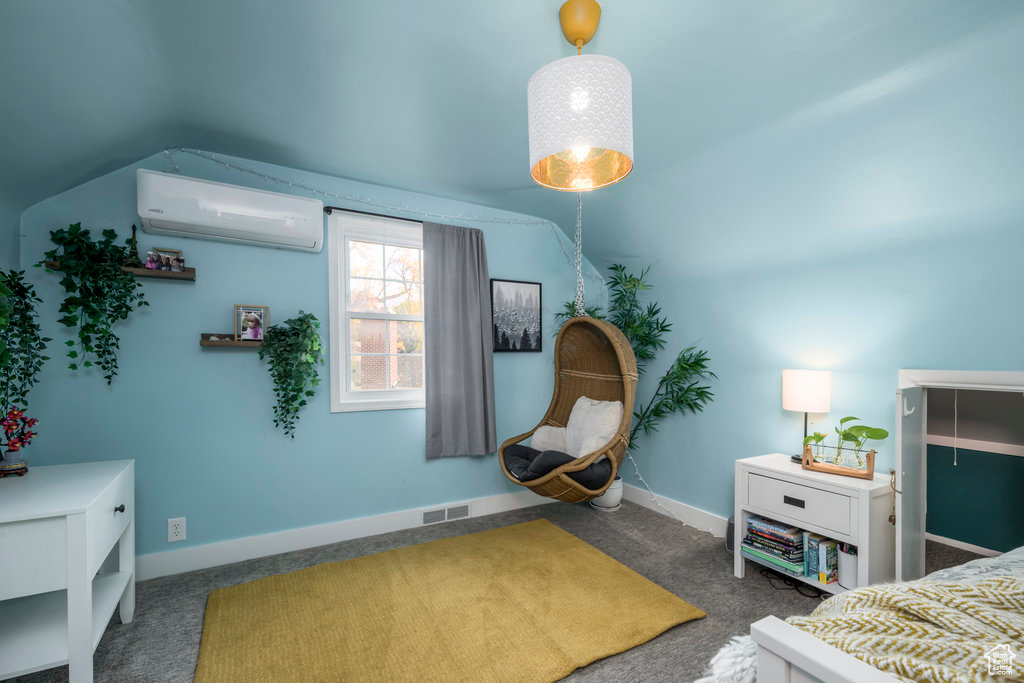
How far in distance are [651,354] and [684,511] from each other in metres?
1.17

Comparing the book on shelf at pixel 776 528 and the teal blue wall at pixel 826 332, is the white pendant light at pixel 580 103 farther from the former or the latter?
the book on shelf at pixel 776 528

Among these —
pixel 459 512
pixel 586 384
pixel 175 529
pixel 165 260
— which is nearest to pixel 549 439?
pixel 586 384

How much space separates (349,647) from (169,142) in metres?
2.62

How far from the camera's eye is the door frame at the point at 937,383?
1.81 m

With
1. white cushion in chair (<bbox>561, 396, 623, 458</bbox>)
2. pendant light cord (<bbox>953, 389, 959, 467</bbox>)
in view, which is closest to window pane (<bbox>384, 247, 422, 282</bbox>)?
white cushion in chair (<bbox>561, 396, 623, 458</bbox>)

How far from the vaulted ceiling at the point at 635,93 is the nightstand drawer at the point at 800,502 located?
125cm

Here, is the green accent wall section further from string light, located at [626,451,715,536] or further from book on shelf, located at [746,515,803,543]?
string light, located at [626,451,715,536]

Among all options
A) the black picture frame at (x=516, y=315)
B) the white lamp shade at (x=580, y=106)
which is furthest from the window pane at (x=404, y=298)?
the white lamp shade at (x=580, y=106)

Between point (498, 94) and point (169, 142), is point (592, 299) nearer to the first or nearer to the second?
point (498, 94)

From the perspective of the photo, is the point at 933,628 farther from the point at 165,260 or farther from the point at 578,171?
the point at 165,260

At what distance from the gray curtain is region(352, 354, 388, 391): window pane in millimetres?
306

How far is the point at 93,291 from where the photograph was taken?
2.21m

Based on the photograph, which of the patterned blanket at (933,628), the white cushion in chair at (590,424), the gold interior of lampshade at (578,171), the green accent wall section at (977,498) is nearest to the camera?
the patterned blanket at (933,628)

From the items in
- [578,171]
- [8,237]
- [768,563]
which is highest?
[578,171]
